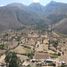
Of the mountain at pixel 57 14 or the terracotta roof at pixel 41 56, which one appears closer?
the terracotta roof at pixel 41 56

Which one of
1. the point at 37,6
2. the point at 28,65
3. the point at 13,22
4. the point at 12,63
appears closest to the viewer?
the point at 12,63

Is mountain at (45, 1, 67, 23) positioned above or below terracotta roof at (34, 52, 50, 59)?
above

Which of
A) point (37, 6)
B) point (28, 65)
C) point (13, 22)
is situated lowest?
point (28, 65)

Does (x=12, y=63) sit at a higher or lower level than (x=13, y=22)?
A: lower

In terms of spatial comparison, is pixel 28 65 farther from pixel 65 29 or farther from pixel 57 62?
pixel 65 29

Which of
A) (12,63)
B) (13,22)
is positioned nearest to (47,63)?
(12,63)

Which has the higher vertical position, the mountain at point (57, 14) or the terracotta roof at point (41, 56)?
the mountain at point (57, 14)

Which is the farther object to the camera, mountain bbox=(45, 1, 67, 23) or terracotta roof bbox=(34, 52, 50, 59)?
mountain bbox=(45, 1, 67, 23)

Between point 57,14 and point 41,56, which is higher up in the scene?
point 57,14

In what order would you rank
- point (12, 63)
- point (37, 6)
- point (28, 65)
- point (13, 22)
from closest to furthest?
point (12, 63) → point (28, 65) → point (13, 22) → point (37, 6)

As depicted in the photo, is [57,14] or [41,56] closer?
[41,56]

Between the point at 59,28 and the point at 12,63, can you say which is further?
the point at 59,28
